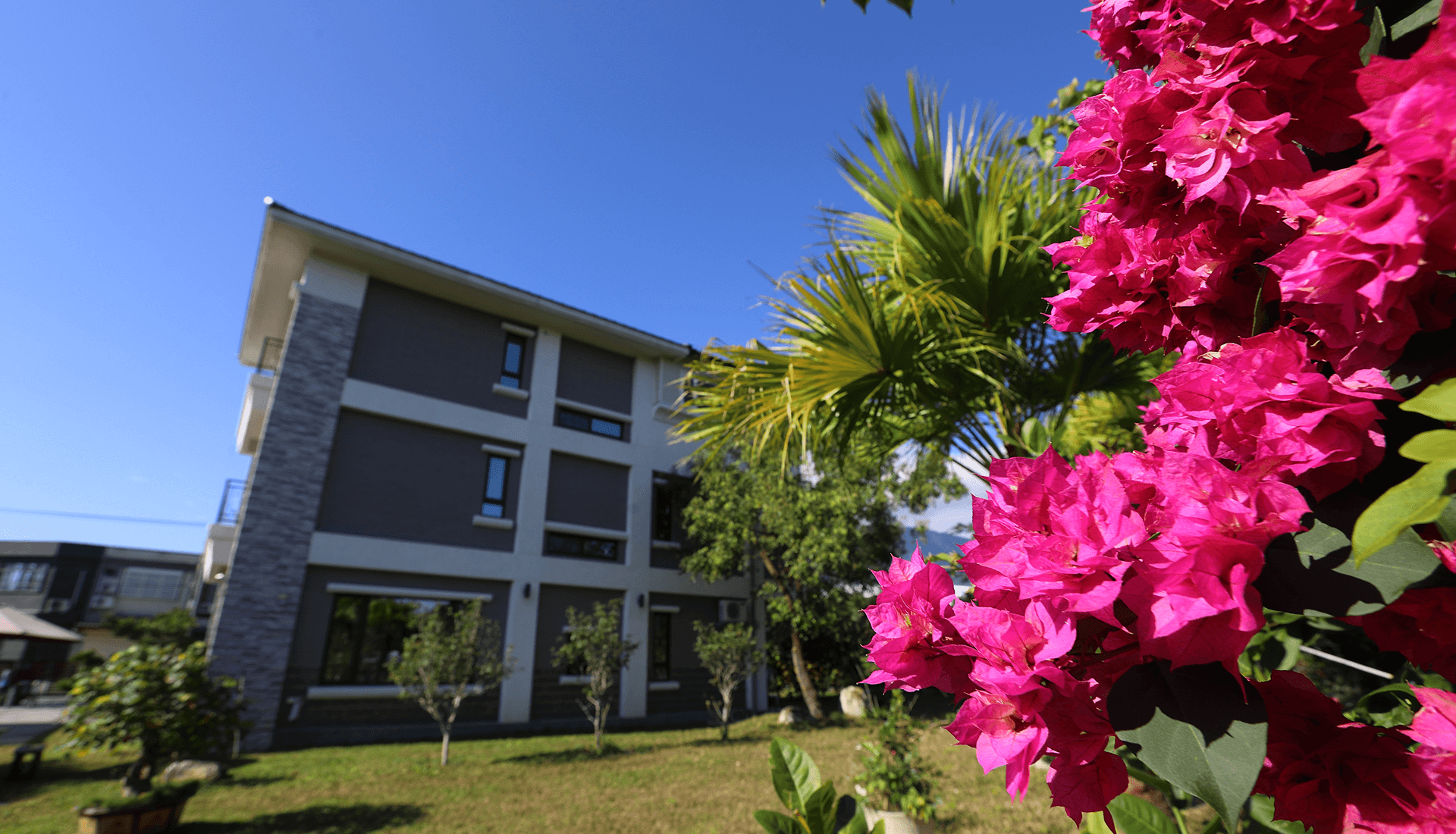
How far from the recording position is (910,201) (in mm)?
3453

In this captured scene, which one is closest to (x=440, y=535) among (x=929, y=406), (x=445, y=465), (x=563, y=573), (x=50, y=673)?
(x=445, y=465)

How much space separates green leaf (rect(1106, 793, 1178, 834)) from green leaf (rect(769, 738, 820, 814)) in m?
0.67

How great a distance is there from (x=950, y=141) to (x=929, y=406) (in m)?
1.54

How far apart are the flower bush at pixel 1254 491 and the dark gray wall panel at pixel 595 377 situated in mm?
14724

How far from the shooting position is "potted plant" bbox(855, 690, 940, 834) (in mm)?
4113

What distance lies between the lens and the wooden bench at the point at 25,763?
7.98m

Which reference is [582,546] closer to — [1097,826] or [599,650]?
[599,650]

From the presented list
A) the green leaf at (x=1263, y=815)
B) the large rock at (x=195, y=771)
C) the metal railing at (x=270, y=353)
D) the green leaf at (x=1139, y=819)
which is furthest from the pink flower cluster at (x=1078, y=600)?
the metal railing at (x=270, y=353)

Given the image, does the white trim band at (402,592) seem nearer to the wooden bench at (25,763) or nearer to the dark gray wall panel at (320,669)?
the dark gray wall panel at (320,669)

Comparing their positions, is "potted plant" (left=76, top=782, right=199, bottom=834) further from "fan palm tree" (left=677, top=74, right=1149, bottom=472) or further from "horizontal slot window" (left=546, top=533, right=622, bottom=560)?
"horizontal slot window" (left=546, top=533, right=622, bottom=560)

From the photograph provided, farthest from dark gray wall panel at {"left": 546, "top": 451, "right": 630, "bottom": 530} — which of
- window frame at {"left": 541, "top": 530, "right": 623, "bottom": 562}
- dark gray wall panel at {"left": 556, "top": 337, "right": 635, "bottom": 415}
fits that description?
dark gray wall panel at {"left": 556, "top": 337, "right": 635, "bottom": 415}

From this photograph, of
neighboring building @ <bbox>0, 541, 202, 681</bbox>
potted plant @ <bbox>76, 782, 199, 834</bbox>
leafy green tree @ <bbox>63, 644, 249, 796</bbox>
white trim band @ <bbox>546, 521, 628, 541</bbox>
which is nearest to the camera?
potted plant @ <bbox>76, 782, 199, 834</bbox>

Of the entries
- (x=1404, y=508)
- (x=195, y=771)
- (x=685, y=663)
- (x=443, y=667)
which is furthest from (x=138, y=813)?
(x=685, y=663)

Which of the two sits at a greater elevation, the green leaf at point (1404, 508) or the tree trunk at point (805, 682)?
the green leaf at point (1404, 508)
